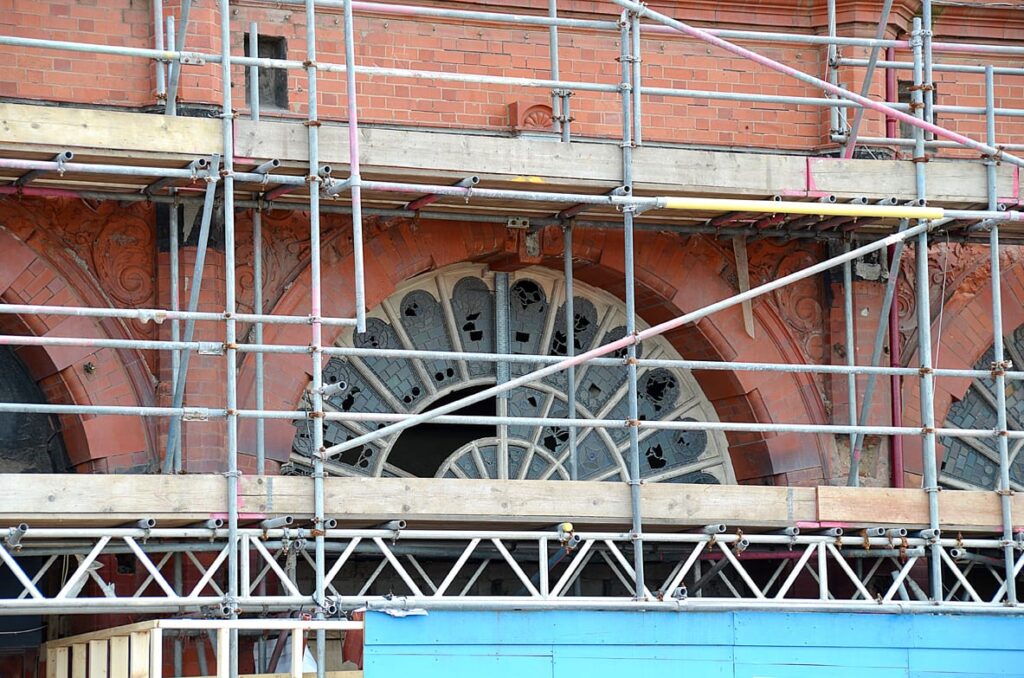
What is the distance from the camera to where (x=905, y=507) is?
13.8 meters

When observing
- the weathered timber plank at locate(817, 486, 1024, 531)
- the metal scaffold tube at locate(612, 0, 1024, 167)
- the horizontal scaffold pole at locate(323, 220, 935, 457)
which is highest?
the metal scaffold tube at locate(612, 0, 1024, 167)

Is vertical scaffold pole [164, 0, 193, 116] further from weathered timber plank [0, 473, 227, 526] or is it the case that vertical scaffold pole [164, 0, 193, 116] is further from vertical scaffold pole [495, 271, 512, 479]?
vertical scaffold pole [495, 271, 512, 479]

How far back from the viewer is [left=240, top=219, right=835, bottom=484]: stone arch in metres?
15.0

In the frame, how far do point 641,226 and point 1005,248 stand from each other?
320 centimetres

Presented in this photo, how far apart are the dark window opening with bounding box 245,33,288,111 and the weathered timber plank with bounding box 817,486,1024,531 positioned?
4.65 m

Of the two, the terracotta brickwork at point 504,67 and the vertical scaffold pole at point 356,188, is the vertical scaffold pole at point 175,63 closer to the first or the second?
the terracotta brickwork at point 504,67

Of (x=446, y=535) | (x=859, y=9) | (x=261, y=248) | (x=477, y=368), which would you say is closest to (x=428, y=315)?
(x=477, y=368)

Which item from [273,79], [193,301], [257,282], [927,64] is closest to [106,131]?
[193,301]

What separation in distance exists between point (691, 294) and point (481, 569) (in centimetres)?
271

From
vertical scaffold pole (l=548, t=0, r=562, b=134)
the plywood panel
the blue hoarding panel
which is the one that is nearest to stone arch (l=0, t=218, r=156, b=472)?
the plywood panel

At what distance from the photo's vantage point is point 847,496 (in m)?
13.7

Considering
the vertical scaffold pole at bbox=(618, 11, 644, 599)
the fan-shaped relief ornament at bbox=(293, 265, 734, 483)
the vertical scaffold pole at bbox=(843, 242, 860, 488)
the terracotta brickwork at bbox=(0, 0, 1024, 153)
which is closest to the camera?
the vertical scaffold pole at bbox=(618, 11, 644, 599)

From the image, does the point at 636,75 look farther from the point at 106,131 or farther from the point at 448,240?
the point at 106,131

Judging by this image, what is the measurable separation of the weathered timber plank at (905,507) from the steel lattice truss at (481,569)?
0.38 feet
